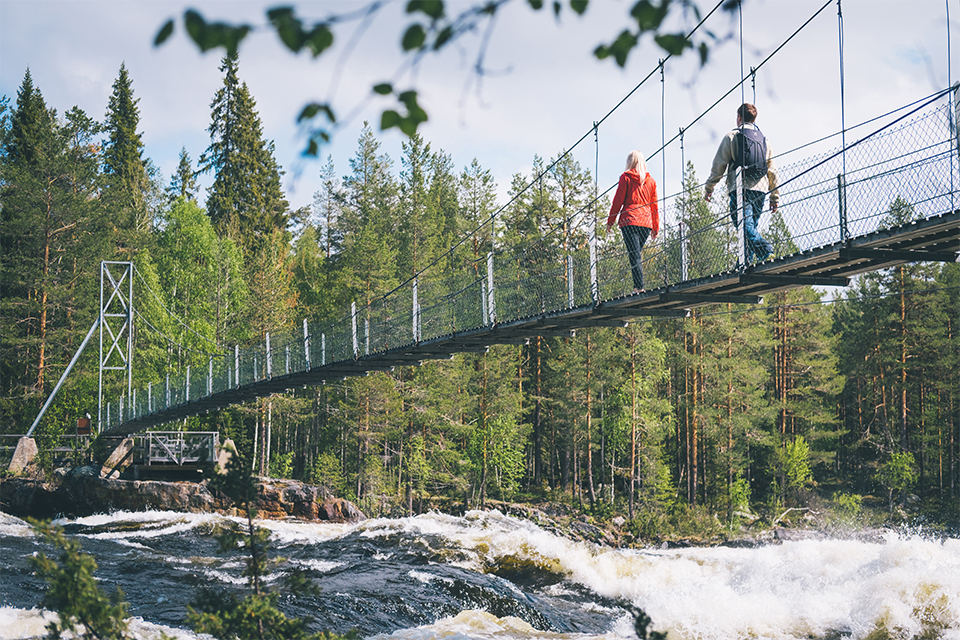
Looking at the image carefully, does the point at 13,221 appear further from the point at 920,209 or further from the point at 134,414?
the point at 920,209

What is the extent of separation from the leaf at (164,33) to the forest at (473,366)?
2088cm

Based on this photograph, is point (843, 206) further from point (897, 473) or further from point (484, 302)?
point (897, 473)

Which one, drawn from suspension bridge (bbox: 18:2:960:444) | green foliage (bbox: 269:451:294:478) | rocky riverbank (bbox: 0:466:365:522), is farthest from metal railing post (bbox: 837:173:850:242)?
green foliage (bbox: 269:451:294:478)

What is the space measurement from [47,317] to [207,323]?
469cm

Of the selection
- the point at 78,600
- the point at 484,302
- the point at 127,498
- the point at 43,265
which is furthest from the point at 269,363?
the point at 43,265

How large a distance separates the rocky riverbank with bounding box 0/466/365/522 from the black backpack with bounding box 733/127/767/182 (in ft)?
45.9

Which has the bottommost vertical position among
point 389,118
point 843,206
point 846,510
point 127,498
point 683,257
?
point 846,510

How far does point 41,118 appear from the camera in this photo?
28.8 meters

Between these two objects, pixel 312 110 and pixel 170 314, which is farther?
pixel 170 314

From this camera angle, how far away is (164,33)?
4.61ft

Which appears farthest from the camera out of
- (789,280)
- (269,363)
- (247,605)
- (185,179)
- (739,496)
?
(185,179)

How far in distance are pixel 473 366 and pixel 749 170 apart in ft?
67.0

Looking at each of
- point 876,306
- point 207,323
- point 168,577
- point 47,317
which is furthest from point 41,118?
point 876,306

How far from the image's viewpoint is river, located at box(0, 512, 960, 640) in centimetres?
794
